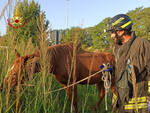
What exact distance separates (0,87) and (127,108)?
68.0 inches

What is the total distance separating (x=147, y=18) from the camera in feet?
32.9

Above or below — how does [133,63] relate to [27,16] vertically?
below

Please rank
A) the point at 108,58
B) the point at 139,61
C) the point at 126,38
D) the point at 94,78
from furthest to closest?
the point at 108,58 → the point at 94,78 → the point at 126,38 → the point at 139,61

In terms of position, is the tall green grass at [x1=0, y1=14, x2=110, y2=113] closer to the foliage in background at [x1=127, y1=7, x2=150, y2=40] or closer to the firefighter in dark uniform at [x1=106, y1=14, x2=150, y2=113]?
the firefighter in dark uniform at [x1=106, y1=14, x2=150, y2=113]

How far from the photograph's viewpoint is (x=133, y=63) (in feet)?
6.55

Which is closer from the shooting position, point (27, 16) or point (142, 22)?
point (27, 16)

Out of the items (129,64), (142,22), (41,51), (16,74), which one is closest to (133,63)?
(129,64)

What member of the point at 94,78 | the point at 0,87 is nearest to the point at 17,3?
the point at 0,87

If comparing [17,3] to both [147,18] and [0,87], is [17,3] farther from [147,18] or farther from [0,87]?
[147,18]

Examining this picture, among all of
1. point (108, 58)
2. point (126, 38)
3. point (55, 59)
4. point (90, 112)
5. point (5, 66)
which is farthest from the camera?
point (108, 58)

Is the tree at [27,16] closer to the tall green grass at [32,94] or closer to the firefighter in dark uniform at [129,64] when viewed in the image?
the tall green grass at [32,94]

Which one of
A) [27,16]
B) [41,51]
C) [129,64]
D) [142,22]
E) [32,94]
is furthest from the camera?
[142,22]

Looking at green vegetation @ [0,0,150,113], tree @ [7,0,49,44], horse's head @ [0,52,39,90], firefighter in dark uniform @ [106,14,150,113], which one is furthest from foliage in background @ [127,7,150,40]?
horse's head @ [0,52,39,90]

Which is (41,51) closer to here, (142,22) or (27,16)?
(27,16)
